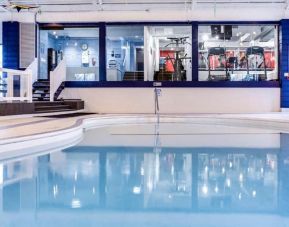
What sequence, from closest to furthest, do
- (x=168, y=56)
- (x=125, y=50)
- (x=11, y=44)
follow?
1. (x=11, y=44)
2. (x=168, y=56)
3. (x=125, y=50)

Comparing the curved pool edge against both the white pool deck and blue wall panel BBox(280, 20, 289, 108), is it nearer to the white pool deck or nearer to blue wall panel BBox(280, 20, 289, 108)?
the white pool deck

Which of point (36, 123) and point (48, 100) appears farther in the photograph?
point (48, 100)

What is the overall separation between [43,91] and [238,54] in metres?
9.02

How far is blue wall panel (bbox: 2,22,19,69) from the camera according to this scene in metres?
13.2

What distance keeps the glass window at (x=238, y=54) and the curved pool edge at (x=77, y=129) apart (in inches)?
171

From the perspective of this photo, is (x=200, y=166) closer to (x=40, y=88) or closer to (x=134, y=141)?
(x=134, y=141)

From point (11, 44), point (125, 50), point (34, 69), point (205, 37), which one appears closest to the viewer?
point (34, 69)

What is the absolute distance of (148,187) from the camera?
2980 millimetres

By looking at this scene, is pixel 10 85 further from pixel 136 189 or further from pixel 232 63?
pixel 232 63

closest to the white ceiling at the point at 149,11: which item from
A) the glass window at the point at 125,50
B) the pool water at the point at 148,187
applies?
the glass window at the point at 125,50

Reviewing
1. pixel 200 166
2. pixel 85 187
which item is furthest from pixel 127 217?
pixel 200 166

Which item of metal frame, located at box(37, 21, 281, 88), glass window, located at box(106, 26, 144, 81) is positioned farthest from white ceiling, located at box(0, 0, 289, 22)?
glass window, located at box(106, 26, 144, 81)

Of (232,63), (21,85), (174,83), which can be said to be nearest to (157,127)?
(21,85)

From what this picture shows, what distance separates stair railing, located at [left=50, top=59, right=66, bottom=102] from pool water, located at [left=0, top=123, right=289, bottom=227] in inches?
278
